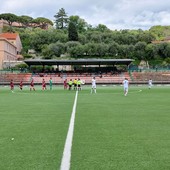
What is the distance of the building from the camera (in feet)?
318

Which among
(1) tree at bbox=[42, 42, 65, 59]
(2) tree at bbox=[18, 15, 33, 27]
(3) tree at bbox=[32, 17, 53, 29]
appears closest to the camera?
(1) tree at bbox=[42, 42, 65, 59]

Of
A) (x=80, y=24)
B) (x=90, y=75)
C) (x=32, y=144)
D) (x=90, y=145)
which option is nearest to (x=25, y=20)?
(x=80, y=24)

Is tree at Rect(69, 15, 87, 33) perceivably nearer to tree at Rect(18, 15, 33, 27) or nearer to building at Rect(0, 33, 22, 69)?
building at Rect(0, 33, 22, 69)

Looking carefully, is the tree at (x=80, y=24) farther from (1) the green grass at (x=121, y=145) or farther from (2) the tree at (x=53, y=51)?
(1) the green grass at (x=121, y=145)

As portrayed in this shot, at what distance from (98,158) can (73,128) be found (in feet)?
13.3

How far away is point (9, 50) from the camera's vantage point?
106m

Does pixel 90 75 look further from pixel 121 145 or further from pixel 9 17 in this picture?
pixel 9 17

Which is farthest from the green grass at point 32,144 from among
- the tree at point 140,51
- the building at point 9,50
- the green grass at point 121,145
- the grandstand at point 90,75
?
the tree at point 140,51

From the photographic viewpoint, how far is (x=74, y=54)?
102 meters

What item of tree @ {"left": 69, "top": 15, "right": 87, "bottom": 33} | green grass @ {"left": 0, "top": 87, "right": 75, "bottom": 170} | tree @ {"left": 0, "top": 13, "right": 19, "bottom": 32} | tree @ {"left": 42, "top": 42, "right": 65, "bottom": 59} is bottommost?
green grass @ {"left": 0, "top": 87, "right": 75, "bottom": 170}

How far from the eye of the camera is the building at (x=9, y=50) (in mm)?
97062

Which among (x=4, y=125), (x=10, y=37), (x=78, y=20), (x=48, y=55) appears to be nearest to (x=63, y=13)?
(x=78, y=20)

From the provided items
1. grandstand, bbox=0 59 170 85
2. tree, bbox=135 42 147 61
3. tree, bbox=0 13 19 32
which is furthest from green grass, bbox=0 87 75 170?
tree, bbox=0 13 19 32

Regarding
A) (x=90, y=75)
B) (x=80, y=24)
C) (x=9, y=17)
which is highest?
(x=9, y=17)
